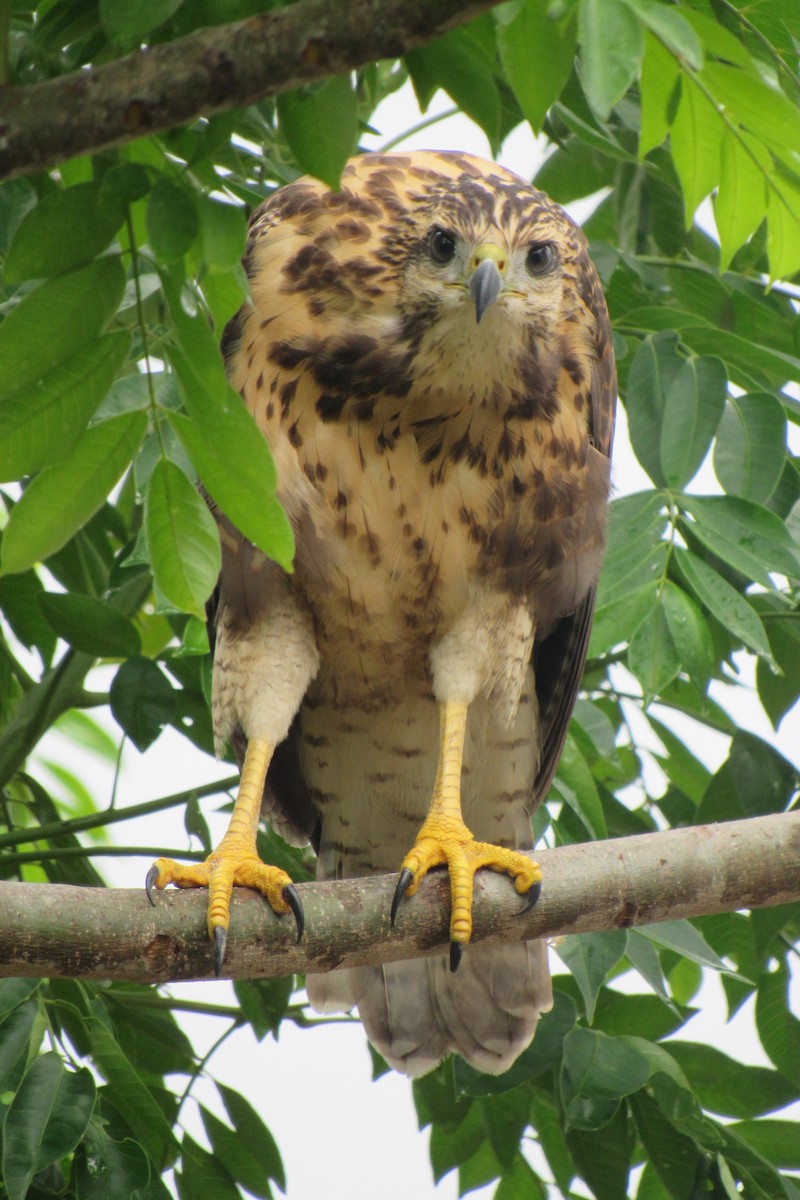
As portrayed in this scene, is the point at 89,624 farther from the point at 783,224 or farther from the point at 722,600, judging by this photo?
the point at 783,224

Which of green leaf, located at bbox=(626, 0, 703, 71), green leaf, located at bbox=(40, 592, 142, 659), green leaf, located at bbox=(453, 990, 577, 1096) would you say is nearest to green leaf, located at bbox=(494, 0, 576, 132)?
green leaf, located at bbox=(626, 0, 703, 71)

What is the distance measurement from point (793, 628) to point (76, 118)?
216 centimetres

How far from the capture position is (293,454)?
293cm

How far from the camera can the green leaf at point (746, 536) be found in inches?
101

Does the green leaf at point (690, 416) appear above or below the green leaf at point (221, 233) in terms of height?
above

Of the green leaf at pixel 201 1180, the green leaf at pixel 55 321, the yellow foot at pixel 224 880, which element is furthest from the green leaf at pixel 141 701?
the green leaf at pixel 55 321

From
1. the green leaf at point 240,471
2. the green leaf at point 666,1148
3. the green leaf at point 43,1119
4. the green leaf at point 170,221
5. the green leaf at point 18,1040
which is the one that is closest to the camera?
the green leaf at point 170,221

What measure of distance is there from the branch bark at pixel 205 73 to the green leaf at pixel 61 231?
0.18m

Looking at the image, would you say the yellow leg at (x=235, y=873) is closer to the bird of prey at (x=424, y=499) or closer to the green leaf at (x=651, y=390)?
the bird of prey at (x=424, y=499)

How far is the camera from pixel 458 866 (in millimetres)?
2646

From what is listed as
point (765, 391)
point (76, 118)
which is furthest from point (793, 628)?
point (76, 118)

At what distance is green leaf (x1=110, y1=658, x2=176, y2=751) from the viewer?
9.66 ft

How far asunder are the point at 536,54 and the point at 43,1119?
5.66ft

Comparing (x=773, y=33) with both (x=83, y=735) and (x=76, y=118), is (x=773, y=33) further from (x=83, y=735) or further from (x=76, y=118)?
(x=83, y=735)
